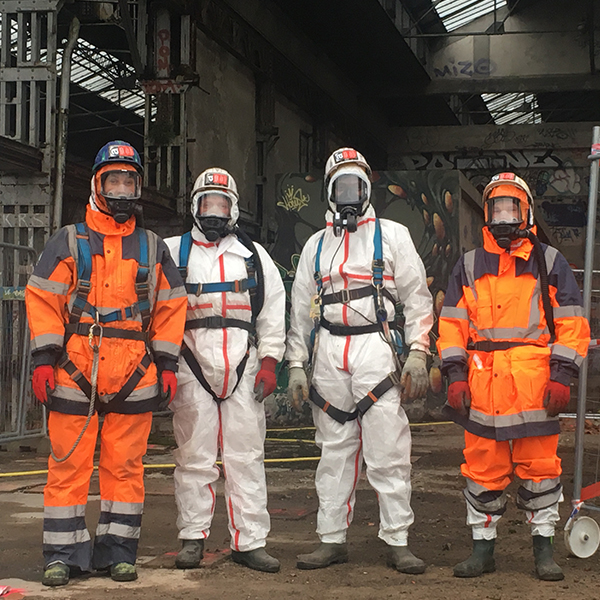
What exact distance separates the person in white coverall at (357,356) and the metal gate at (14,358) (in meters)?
4.38

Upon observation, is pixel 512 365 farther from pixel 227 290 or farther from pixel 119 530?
pixel 119 530

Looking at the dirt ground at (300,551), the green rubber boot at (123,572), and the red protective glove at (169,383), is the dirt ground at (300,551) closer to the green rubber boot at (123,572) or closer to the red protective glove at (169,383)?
the green rubber boot at (123,572)

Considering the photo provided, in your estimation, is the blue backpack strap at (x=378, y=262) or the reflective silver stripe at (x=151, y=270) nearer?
the reflective silver stripe at (x=151, y=270)

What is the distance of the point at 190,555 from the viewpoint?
478cm

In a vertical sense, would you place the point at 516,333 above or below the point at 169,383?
above

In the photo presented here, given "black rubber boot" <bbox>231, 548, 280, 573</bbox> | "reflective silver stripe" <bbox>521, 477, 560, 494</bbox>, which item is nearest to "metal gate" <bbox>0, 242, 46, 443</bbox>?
"black rubber boot" <bbox>231, 548, 280, 573</bbox>

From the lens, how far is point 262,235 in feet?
49.6

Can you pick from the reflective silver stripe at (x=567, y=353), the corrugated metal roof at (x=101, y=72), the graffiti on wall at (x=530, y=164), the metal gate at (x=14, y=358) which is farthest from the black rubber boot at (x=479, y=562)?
the graffiti on wall at (x=530, y=164)

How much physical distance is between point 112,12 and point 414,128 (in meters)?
14.0

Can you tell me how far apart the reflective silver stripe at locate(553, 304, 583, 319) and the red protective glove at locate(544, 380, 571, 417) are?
0.36 m

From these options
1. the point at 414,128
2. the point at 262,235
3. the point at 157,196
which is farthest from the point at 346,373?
the point at 414,128

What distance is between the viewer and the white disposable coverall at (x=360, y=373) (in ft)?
15.8

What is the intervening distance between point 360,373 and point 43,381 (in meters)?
1.63

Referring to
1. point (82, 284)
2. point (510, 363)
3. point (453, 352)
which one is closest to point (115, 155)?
point (82, 284)
